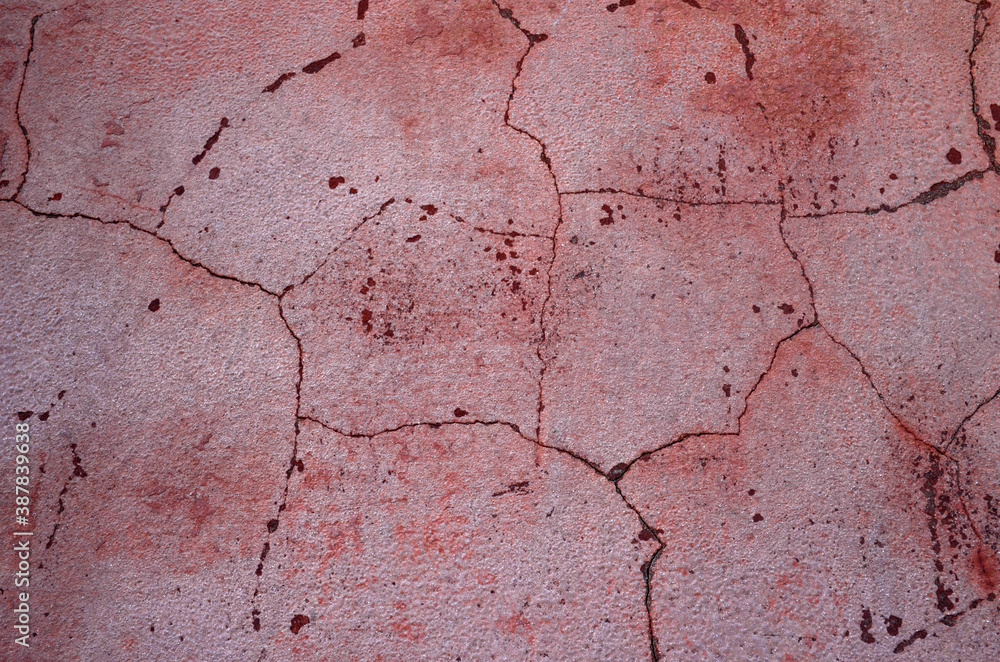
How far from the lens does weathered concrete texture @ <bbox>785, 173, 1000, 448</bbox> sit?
1.77m

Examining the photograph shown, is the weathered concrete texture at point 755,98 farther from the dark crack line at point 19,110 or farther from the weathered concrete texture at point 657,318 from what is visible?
the dark crack line at point 19,110

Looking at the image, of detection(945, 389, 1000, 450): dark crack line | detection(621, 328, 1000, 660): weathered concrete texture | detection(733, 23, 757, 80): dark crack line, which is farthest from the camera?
detection(733, 23, 757, 80): dark crack line

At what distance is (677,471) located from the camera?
1732mm

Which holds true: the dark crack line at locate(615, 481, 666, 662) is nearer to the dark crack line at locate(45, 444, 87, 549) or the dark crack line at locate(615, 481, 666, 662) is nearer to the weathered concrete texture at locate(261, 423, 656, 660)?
the weathered concrete texture at locate(261, 423, 656, 660)

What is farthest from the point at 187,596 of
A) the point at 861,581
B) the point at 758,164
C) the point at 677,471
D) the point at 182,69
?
the point at 758,164

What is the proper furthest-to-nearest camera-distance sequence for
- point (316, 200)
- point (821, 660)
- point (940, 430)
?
point (316, 200) → point (940, 430) → point (821, 660)

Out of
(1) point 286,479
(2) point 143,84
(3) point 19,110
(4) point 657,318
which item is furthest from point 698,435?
(3) point 19,110

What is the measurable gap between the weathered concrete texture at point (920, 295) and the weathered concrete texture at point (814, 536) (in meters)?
0.09

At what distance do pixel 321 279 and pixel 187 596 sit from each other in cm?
85

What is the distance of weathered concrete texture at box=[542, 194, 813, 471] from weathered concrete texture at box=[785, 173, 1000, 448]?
108mm

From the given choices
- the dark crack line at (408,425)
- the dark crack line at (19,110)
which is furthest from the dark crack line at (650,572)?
the dark crack line at (19,110)

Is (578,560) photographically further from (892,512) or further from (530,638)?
(892,512)

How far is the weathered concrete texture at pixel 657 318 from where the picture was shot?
176 centimetres

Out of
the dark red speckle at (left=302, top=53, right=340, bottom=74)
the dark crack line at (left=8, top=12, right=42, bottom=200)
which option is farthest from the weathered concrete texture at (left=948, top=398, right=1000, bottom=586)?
the dark crack line at (left=8, top=12, right=42, bottom=200)
